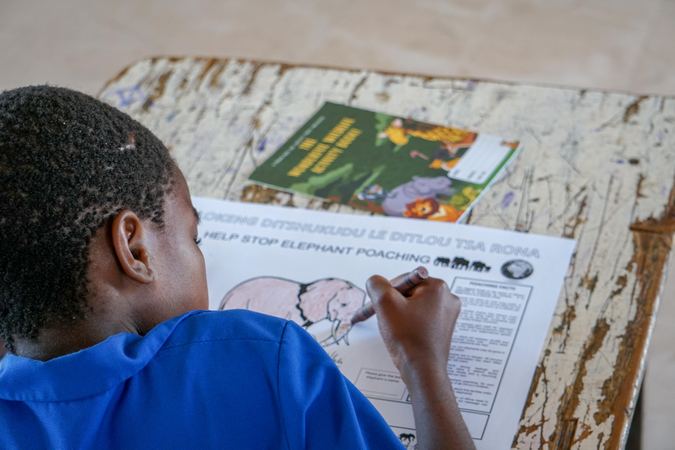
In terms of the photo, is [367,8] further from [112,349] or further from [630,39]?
[112,349]

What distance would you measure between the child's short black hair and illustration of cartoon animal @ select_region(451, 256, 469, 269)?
1.25 feet

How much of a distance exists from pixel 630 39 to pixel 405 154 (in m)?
1.40

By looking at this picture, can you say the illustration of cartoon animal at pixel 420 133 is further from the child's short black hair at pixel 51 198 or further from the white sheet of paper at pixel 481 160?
the child's short black hair at pixel 51 198

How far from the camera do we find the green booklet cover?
1156 mm

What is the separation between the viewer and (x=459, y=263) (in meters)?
1.05

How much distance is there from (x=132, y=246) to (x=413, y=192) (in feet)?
1.46

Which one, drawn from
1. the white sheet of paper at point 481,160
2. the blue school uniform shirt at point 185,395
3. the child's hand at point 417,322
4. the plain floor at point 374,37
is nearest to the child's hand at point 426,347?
the child's hand at point 417,322

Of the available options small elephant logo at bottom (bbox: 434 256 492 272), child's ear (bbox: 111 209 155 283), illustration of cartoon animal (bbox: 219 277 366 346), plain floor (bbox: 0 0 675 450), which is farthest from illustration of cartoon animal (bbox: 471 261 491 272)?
plain floor (bbox: 0 0 675 450)

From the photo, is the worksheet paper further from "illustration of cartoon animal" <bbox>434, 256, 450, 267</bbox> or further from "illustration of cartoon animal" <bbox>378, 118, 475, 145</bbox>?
"illustration of cartoon animal" <bbox>378, 118, 475, 145</bbox>

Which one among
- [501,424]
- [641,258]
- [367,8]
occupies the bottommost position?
[501,424]

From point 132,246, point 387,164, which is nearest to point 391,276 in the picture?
point 387,164

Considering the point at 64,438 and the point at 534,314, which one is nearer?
the point at 64,438

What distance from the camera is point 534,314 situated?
38.8 inches

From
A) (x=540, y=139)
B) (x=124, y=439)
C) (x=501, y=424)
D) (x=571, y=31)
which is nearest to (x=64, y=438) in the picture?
(x=124, y=439)
